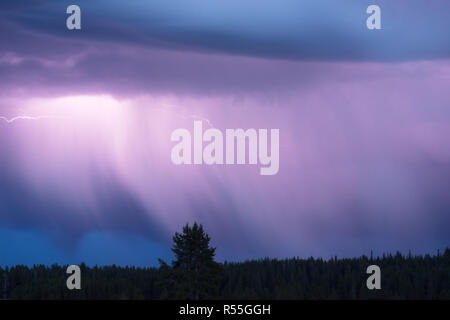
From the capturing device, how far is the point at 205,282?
88.6 meters

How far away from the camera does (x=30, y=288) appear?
156375 mm

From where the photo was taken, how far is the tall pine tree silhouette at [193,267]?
3479 inches

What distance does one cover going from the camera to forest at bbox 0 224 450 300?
3514 inches

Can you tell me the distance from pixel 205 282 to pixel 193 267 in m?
2.94

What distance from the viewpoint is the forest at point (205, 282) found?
89.2 metres
